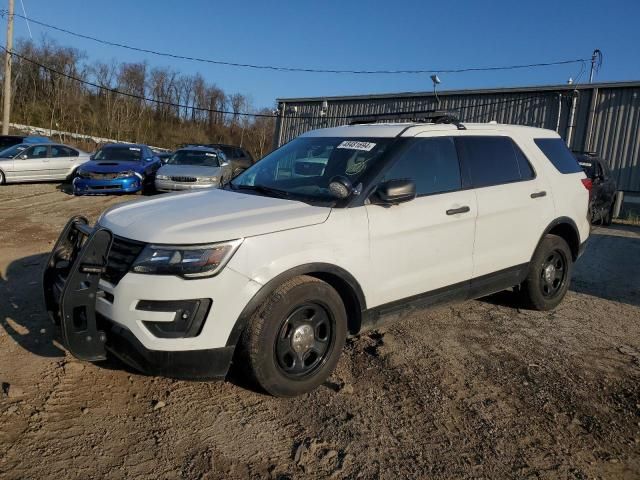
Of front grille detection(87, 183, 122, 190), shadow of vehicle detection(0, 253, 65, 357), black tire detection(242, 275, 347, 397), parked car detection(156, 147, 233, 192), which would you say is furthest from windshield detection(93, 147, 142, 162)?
black tire detection(242, 275, 347, 397)

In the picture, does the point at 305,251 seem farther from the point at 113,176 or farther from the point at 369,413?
the point at 113,176

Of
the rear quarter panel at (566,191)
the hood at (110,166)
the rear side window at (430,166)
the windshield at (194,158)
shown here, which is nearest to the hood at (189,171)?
the windshield at (194,158)

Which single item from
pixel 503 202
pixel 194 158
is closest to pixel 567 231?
pixel 503 202

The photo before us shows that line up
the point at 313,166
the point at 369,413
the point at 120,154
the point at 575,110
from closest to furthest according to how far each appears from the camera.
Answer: the point at 369,413, the point at 313,166, the point at 120,154, the point at 575,110

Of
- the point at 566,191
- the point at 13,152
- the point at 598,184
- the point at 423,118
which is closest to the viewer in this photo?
the point at 423,118

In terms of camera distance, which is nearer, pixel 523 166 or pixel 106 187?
pixel 523 166

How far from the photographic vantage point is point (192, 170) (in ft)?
46.8

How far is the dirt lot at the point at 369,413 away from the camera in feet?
9.12

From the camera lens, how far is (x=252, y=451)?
9.50 feet

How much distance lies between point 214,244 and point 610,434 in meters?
2.56

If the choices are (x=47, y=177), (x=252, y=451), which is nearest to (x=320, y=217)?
(x=252, y=451)

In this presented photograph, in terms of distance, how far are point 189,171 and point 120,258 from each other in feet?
37.3

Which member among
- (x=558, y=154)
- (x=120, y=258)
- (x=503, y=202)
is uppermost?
(x=558, y=154)

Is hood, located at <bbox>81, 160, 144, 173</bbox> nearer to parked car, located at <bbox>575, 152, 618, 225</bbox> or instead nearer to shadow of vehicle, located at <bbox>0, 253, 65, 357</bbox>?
shadow of vehicle, located at <bbox>0, 253, 65, 357</bbox>
